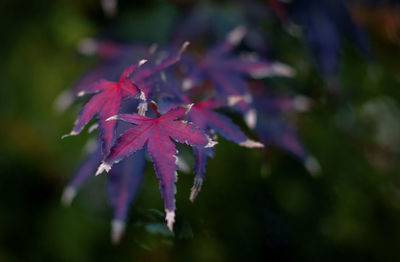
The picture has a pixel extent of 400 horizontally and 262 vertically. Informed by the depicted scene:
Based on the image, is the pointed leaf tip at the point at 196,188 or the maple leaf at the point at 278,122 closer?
the pointed leaf tip at the point at 196,188

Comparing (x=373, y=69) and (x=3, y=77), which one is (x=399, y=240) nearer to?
(x=373, y=69)

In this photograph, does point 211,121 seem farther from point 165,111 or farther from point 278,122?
point 278,122

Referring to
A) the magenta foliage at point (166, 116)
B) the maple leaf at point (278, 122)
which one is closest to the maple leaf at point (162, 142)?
the magenta foliage at point (166, 116)

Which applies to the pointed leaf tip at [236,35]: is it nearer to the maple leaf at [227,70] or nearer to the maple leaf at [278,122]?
the maple leaf at [227,70]

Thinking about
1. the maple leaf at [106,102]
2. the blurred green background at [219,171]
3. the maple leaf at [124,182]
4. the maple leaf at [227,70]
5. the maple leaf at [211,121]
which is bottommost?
the blurred green background at [219,171]

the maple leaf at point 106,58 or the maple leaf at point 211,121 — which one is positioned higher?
the maple leaf at point 211,121

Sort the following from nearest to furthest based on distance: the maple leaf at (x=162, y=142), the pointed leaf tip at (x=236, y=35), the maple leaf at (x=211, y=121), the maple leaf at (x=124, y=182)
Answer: the maple leaf at (x=162, y=142)
the maple leaf at (x=211, y=121)
the maple leaf at (x=124, y=182)
the pointed leaf tip at (x=236, y=35)

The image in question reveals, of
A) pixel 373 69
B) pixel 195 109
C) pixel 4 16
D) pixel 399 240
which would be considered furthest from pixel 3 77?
pixel 399 240

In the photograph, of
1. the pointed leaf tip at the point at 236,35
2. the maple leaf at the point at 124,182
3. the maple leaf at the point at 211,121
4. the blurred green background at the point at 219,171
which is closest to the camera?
the maple leaf at the point at 211,121
